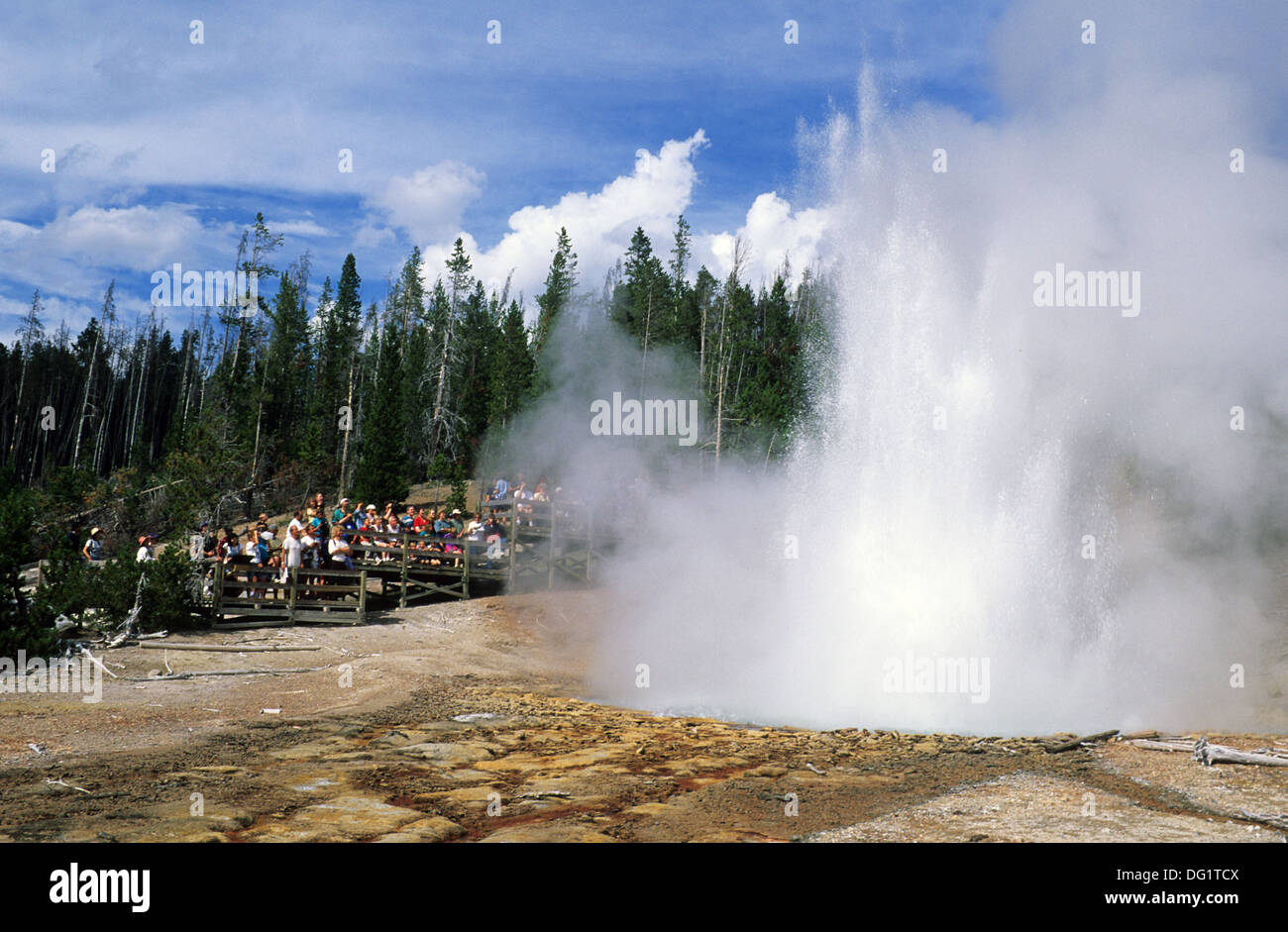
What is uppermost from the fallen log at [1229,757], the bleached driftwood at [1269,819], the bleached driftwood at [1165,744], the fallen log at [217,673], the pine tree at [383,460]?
the pine tree at [383,460]

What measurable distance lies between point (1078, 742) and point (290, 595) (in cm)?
1256

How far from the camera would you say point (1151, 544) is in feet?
45.5

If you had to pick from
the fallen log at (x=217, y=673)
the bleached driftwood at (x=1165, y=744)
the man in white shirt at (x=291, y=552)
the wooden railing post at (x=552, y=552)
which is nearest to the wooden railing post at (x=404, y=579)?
the man in white shirt at (x=291, y=552)

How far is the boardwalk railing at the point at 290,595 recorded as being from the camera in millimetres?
15398

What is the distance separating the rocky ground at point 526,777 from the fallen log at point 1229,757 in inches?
→ 3.9

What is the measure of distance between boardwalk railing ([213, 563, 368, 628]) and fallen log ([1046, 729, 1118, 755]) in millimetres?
11948

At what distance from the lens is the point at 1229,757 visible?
25.3 ft

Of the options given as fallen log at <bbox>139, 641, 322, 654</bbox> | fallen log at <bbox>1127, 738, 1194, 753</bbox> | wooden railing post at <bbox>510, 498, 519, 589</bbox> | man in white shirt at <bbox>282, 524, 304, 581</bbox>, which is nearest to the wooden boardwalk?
wooden railing post at <bbox>510, 498, 519, 589</bbox>

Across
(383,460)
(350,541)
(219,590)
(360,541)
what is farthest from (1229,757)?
(383,460)

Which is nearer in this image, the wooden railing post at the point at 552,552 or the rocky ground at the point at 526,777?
the rocky ground at the point at 526,777

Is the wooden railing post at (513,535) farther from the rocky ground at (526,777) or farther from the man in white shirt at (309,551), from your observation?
the rocky ground at (526,777)

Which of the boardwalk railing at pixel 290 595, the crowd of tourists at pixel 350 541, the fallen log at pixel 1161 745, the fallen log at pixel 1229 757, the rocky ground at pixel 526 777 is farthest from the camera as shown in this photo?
the crowd of tourists at pixel 350 541

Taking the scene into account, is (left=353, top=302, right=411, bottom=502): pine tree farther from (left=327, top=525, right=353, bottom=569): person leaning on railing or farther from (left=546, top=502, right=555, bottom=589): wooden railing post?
(left=327, top=525, right=353, bottom=569): person leaning on railing
